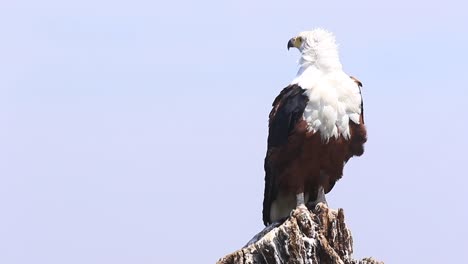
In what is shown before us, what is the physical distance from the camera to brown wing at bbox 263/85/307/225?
13.8 m

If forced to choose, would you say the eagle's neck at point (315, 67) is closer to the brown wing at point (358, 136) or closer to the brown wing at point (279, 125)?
the brown wing at point (279, 125)

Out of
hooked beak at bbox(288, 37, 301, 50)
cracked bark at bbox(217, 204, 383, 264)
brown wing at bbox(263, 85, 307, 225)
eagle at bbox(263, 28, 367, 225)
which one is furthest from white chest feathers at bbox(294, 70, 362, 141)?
cracked bark at bbox(217, 204, 383, 264)

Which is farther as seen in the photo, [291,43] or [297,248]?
[291,43]

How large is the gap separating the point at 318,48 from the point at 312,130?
3.63 ft

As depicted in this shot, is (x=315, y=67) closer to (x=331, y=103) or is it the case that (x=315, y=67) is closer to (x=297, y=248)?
(x=331, y=103)

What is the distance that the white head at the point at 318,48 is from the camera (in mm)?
13914

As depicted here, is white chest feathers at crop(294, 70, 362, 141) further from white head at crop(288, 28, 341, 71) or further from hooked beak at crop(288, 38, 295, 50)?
hooked beak at crop(288, 38, 295, 50)

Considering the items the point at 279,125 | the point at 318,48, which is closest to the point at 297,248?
the point at 279,125

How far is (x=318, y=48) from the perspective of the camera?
→ 14.1 metres

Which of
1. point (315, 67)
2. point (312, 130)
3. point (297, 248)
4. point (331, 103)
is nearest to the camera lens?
point (297, 248)

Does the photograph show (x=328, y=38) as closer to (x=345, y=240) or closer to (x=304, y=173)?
(x=304, y=173)

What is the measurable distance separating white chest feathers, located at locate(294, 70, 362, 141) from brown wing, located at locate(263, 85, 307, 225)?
12 cm

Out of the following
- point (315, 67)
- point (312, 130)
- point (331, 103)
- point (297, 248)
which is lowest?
point (297, 248)

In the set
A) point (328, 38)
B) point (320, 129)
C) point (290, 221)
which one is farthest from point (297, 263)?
point (328, 38)
